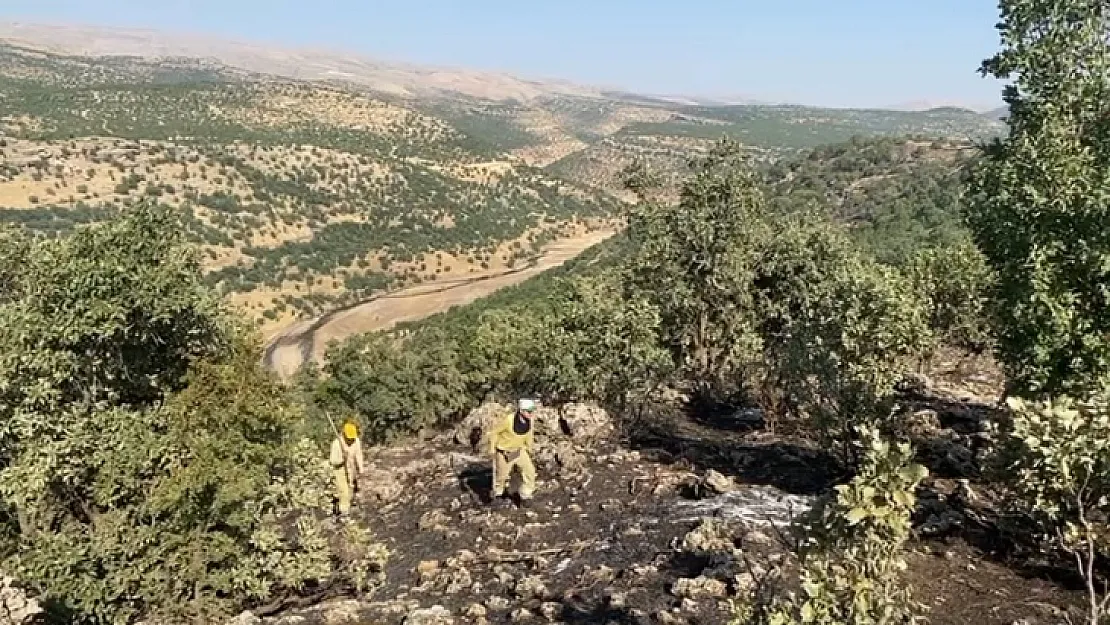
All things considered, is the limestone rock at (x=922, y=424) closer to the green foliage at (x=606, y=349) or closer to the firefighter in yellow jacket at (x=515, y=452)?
the green foliage at (x=606, y=349)

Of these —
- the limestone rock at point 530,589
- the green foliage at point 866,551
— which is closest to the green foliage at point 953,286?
the limestone rock at point 530,589

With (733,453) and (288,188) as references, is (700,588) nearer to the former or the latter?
(733,453)

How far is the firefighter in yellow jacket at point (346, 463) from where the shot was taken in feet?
46.8

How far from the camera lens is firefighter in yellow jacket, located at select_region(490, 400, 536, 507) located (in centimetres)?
1445

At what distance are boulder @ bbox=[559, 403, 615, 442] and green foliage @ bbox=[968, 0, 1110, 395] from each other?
8174mm

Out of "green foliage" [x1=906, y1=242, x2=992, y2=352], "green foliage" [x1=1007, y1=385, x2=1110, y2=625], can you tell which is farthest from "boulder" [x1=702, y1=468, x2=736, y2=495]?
"green foliage" [x1=906, y1=242, x2=992, y2=352]

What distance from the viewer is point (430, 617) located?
10.7 metres

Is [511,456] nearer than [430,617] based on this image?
No

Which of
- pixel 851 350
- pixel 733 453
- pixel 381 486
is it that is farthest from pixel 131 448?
pixel 733 453

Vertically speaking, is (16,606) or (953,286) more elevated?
(953,286)

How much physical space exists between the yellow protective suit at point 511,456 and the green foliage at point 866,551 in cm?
876

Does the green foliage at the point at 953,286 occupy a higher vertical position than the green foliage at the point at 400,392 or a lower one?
higher

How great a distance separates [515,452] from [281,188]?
87.5 meters

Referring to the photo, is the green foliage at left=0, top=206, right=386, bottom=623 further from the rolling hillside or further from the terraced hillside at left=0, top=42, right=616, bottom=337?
the terraced hillside at left=0, top=42, right=616, bottom=337
